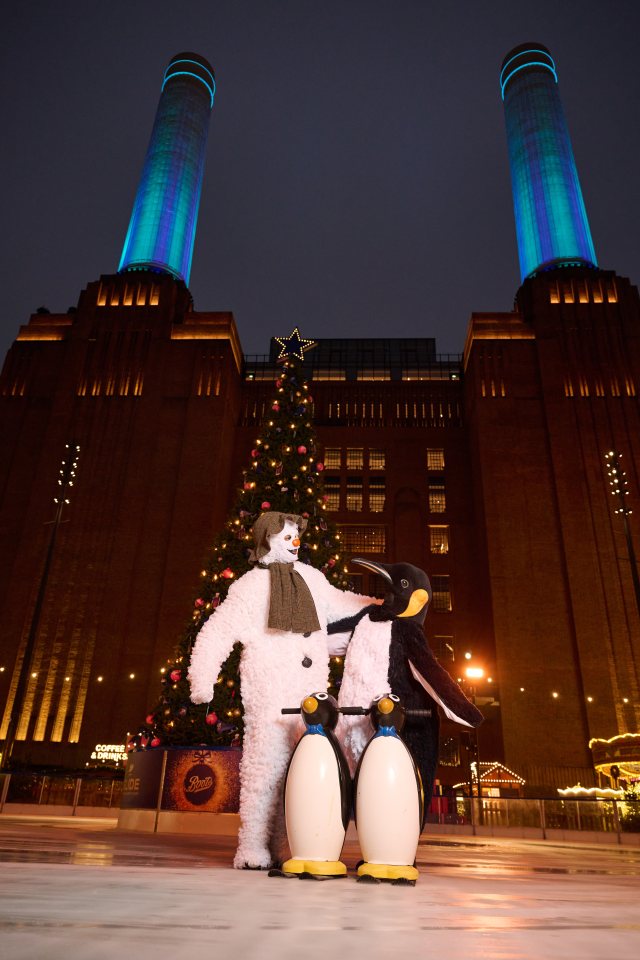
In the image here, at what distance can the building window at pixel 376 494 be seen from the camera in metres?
29.9

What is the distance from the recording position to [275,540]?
11.6 ft

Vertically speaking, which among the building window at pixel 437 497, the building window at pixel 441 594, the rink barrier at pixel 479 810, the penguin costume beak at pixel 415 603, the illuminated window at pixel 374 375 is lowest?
the rink barrier at pixel 479 810

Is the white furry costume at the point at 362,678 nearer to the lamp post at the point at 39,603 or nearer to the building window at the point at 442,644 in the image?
the lamp post at the point at 39,603

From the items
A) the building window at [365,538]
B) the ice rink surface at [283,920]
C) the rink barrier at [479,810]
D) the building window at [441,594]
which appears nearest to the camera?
the ice rink surface at [283,920]

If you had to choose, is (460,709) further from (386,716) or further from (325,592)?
(325,592)

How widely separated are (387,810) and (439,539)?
1089 inches

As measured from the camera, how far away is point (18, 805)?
40.5 ft

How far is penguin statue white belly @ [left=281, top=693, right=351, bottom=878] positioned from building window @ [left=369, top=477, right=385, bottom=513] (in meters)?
27.4

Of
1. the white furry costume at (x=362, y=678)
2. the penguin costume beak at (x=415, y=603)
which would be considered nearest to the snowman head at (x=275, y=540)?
the white furry costume at (x=362, y=678)

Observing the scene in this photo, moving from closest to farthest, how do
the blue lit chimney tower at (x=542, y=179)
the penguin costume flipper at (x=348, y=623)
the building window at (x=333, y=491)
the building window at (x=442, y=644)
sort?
the penguin costume flipper at (x=348, y=623), the building window at (x=442, y=644), the building window at (x=333, y=491), the blue lit chimney tower at (x=542, y=179)

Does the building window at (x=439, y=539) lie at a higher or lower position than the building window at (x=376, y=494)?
lower

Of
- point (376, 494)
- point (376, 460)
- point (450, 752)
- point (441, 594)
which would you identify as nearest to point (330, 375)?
point (376, 460)

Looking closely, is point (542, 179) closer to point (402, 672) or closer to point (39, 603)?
point (39, 603)

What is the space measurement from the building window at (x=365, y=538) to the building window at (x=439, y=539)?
88.9 inches
